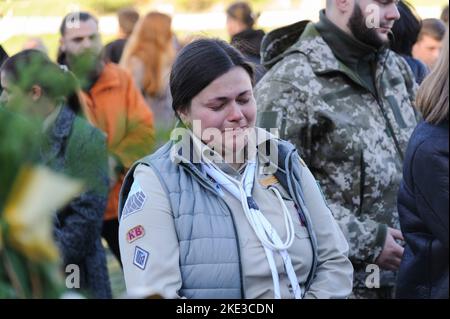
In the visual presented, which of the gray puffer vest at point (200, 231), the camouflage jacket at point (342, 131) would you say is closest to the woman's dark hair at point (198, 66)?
the gray puffer vest at point (200, 231)

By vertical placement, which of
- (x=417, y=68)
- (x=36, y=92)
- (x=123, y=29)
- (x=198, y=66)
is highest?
(x=36, y=92)

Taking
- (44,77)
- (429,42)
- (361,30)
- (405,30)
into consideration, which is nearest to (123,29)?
(429,42)

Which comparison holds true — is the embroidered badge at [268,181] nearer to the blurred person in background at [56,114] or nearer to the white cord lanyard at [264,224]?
the white cord lanyard at [264,224]

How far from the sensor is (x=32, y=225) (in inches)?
51.4

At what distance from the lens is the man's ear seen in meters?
1.44

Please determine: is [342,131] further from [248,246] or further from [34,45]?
[34,45]

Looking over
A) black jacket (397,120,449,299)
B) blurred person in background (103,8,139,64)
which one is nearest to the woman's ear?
black jacket (397,120,449,299)

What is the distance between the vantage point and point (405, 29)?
5.36m

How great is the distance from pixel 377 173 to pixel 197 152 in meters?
1.20

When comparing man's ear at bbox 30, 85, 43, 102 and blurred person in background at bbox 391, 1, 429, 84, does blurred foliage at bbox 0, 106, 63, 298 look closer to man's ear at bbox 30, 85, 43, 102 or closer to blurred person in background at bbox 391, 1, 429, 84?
man's ear at bbox 30, 85, 43, 102

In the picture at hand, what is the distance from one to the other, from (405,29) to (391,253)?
191 cm

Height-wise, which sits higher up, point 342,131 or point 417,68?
point 342,131

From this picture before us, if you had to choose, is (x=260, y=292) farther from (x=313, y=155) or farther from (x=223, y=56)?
(x=313, y=155)
